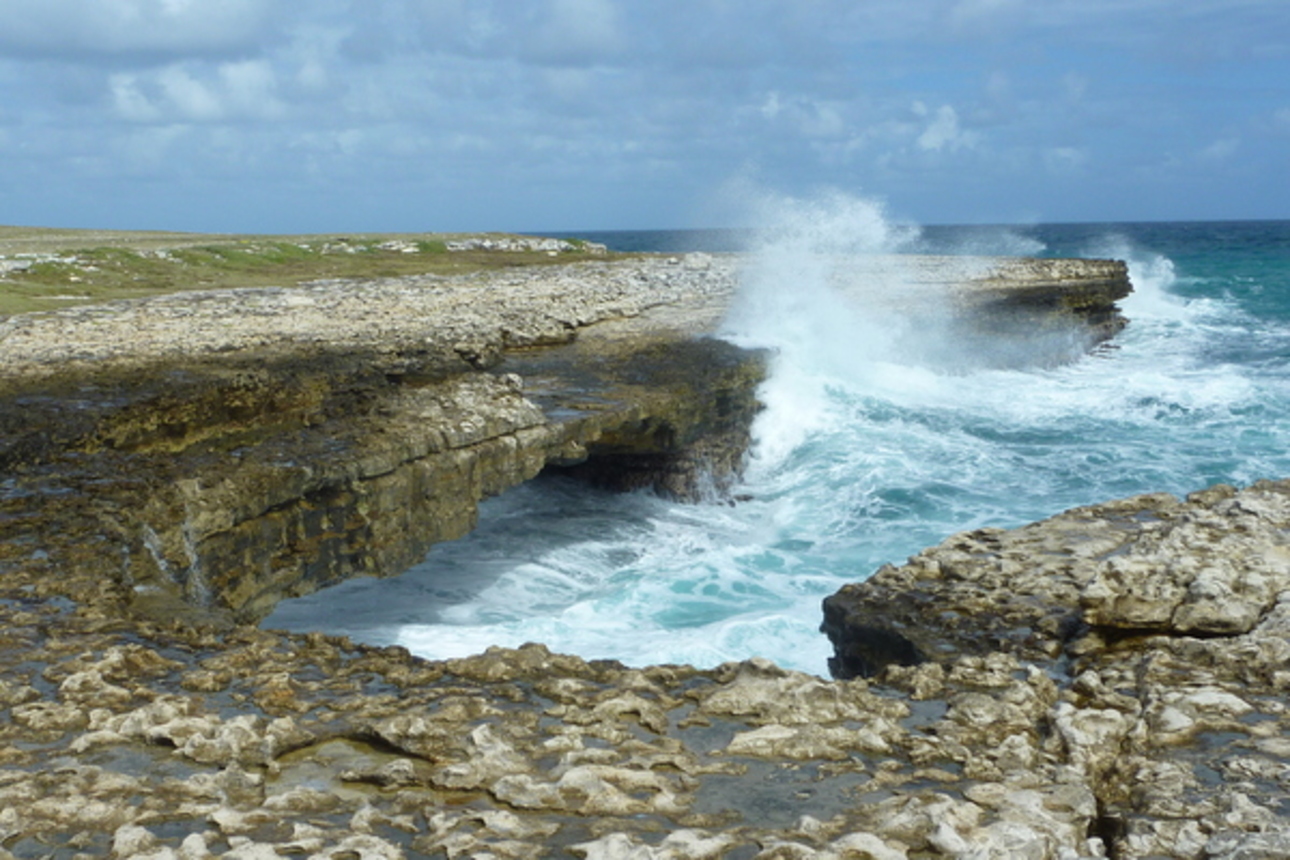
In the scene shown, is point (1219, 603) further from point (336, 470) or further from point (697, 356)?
point (697, 356)

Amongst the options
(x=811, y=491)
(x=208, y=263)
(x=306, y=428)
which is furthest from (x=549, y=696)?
(x=208, y=263)

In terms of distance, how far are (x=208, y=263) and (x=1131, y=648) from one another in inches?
894

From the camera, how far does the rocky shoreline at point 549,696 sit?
330cm

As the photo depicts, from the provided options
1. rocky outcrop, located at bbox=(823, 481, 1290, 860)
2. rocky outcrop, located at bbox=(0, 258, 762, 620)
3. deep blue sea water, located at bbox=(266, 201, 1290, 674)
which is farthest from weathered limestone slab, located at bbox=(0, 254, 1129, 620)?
rocky outcrop, located at bbox=(823, 481, 1290, 860)

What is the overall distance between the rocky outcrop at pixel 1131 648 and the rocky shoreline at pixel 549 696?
0.02 meters

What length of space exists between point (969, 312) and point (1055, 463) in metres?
7.60

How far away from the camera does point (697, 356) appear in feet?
47.2

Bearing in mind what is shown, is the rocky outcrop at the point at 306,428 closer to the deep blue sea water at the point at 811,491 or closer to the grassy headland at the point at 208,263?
the deep blue sea water at the point at 811,491

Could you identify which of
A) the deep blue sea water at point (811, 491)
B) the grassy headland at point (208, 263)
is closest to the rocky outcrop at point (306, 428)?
the deep blue sea water at point (811, 491)

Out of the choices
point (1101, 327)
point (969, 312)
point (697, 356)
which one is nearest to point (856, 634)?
point (697, 356)

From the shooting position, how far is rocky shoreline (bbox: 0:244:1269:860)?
330cm

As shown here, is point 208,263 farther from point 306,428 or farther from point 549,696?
point 549,696

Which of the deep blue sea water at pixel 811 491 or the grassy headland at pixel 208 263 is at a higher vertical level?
the grassy headland at pixel 208 263

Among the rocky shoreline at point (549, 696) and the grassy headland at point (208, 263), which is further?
the grassy headland at point (208, 263)
